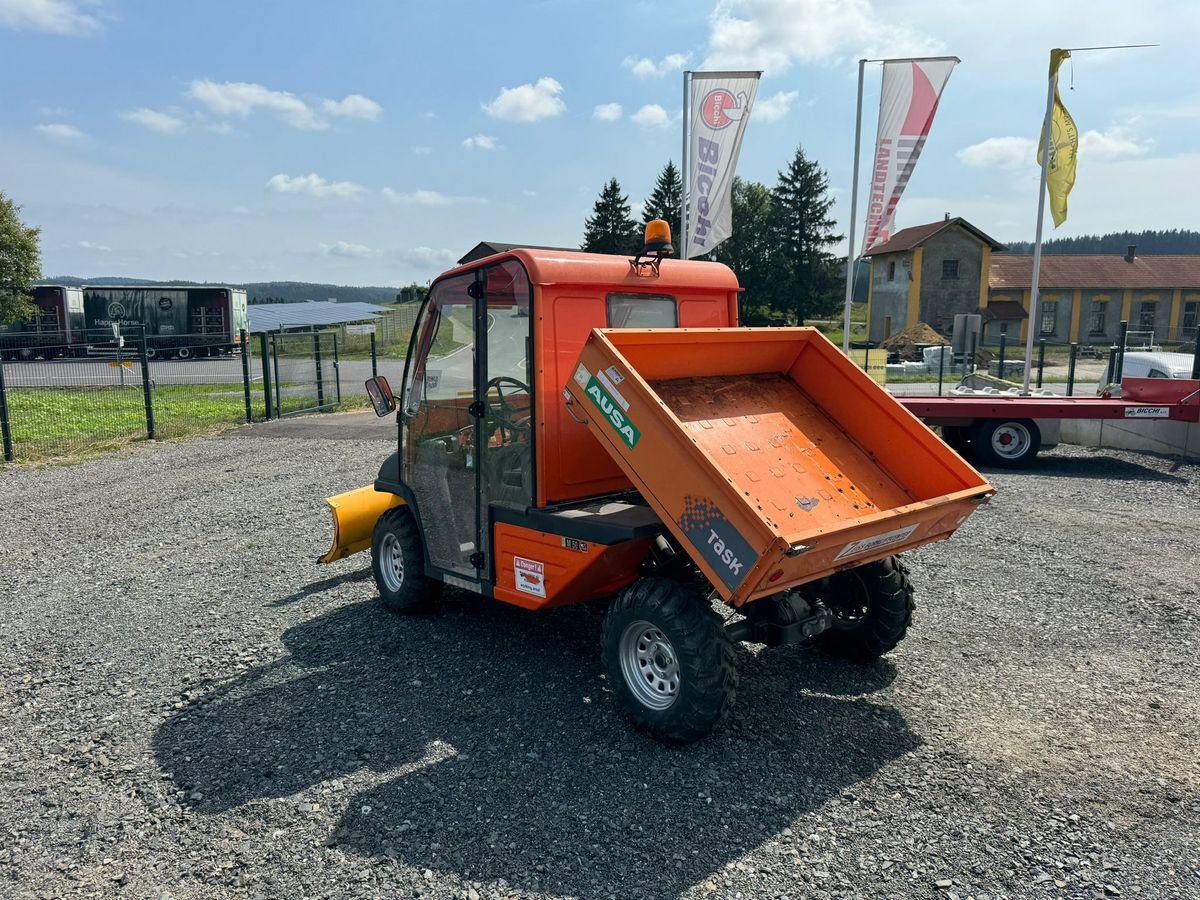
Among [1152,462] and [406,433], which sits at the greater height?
[406,433]

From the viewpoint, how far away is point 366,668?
16.1ft

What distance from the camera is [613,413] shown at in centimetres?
387

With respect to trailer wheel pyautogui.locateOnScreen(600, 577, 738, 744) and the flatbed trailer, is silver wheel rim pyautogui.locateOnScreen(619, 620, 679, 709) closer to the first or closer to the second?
trailer wheel pyautogui.locateOnScreen(600, 577, 738, 744)

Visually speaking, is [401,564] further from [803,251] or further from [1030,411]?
[803,251]

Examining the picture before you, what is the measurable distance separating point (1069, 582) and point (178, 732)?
614cm

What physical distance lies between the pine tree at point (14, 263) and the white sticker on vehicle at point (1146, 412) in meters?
36.6

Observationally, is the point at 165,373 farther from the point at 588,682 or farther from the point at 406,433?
the point at 588,682

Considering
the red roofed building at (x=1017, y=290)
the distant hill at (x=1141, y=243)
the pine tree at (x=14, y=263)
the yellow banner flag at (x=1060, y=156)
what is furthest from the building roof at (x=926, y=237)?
the distant hill at (x=1141, y=243)

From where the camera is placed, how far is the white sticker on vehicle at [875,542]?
372 cm

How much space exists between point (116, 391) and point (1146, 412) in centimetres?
1653

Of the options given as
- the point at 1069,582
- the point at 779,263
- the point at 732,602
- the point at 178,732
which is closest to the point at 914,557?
the point at 1069,582

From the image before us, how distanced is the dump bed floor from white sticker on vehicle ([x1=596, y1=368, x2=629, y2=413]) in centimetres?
54

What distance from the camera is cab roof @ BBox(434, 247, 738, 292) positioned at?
4.43 metres

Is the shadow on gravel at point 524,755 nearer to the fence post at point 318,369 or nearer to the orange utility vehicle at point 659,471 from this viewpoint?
the orange utility vehicle at point 659,471
